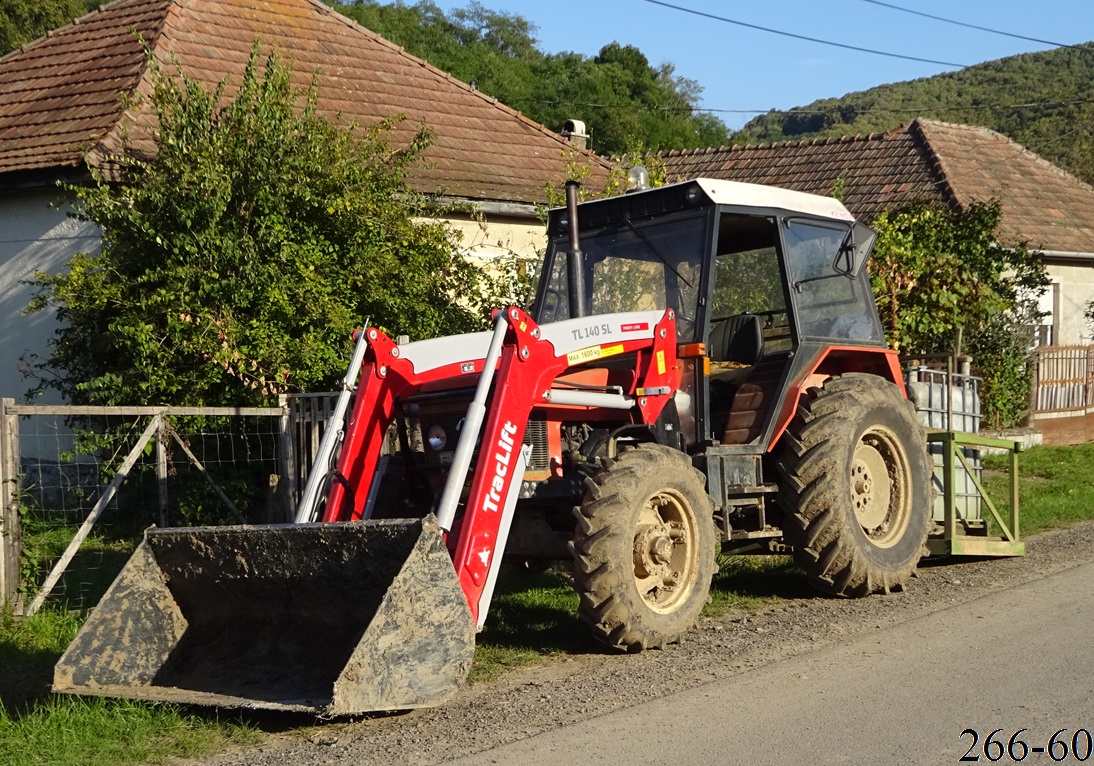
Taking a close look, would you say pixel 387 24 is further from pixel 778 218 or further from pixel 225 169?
pixel 778 218

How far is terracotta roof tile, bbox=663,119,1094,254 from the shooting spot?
22891 millimetres

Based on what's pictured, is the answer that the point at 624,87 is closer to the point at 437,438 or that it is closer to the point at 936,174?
the point at 936,174

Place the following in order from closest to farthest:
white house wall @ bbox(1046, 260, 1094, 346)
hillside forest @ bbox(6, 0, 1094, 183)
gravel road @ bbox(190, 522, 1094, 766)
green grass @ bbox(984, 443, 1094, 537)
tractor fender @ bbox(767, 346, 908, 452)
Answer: gravel road @ bbox(190, 522, 1094, 766), tractor fender @ bbox(767, 346, 908, 452), green grass @ bbox(984, 443, 1094, 537), white house wall @ bbox(1046, 260, 1094, 346), hillside forest @ bbox(6, 0, 1094, 183)

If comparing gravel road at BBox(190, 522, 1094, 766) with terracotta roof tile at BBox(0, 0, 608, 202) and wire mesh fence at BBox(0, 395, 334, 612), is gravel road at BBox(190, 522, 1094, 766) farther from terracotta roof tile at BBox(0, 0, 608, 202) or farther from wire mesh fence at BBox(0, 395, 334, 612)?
terracotta roof tile at BBox(0, 0, 608, 202)

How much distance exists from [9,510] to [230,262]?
302 centimetres

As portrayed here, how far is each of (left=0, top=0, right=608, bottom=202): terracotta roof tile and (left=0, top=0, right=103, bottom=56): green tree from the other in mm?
15107

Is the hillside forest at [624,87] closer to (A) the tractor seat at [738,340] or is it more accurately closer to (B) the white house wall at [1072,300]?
(B) the white house wall at [1072,300]

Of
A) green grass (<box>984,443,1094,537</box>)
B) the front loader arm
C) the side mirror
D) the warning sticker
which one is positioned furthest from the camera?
green grass (<box>984,443,1094,537</box>)

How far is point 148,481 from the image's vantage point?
1123cm

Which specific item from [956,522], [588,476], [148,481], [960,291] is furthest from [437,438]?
[960,291]

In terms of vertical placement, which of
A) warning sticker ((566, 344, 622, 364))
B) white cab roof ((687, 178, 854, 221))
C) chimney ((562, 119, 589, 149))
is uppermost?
chimney ((562, 119, 589, 149))

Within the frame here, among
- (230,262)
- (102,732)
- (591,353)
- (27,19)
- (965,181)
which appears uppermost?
(27,19)

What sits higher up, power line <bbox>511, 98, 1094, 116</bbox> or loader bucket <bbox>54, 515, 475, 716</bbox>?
power line <bbox>511, 98, 1094, 116</bbox>


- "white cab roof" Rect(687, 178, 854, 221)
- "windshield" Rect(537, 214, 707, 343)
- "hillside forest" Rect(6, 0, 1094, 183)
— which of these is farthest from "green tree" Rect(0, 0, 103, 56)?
"white cab roof" Rect(687, 178, 854, 221)
